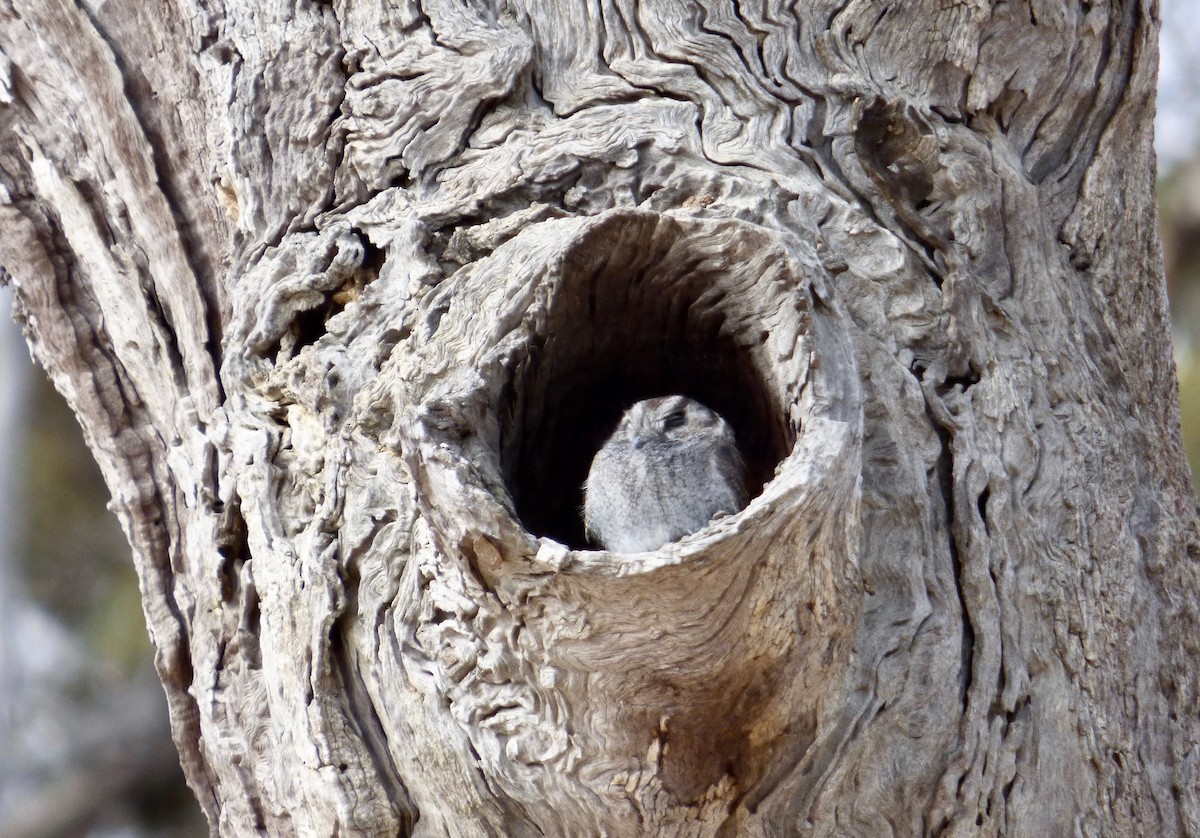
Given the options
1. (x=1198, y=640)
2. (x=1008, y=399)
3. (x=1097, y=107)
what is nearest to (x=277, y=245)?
(x=1008, y=399)

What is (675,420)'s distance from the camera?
2855mm

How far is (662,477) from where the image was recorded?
278 cm

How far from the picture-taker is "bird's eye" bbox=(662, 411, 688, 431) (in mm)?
2844

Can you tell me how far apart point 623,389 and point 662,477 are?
0.24m

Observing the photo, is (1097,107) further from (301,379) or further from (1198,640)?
(301,379)

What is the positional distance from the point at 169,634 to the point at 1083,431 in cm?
193

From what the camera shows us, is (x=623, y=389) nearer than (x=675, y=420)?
Yes

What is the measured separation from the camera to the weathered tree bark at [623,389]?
1.76 metres

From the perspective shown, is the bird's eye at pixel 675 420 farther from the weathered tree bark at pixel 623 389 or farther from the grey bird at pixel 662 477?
the weathered tree bark at pixel 623 389

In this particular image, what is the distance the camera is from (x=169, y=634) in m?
2.44

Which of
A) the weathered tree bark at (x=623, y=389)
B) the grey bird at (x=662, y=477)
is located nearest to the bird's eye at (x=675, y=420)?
the grey bird at (x=662, y=477)

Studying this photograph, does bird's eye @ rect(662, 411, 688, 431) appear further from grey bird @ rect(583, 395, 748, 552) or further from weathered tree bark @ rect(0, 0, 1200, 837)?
weathered tree bark @ rect(0, 0, 1200, 837)

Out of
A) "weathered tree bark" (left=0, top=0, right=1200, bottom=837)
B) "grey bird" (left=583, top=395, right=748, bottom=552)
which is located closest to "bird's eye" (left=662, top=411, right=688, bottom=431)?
"grey bird" (left=583, top=395, right=748, bottom=552)

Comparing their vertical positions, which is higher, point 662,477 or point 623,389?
point 623,389
